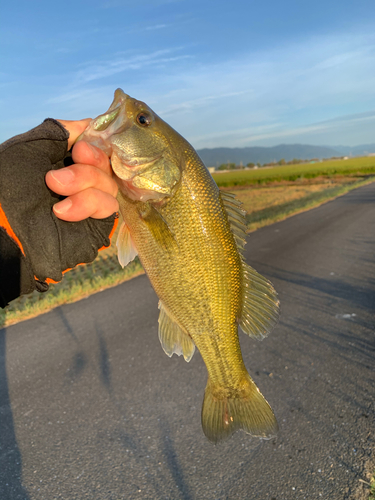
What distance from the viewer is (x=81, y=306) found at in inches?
261

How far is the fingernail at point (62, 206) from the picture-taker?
1.64 meters

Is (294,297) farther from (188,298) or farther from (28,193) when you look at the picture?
(28,193)

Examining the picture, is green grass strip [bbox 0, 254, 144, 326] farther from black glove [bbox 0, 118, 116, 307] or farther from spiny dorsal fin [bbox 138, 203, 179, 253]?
spiny dorsal fin [bbox 138, 203, 179, 253]

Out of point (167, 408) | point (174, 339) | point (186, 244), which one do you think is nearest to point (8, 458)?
point (167, 408)

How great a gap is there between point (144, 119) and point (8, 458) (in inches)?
130

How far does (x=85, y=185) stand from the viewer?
5.32ft

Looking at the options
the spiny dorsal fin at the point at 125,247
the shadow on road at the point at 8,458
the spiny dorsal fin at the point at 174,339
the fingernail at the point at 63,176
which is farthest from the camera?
the shadow on road at the point at 8,458

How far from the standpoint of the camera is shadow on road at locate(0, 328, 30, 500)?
9.29ft

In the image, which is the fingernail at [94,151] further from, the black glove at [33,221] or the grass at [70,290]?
the grass at [70,290]

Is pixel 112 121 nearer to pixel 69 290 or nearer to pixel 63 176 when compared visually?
pixel 63 176

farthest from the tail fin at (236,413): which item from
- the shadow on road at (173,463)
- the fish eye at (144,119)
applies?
the fish eye at (144,119)

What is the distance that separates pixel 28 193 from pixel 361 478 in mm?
3078

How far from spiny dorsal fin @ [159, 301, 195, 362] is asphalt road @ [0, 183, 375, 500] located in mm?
1530

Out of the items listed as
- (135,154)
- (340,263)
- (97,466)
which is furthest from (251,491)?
(340,263)
